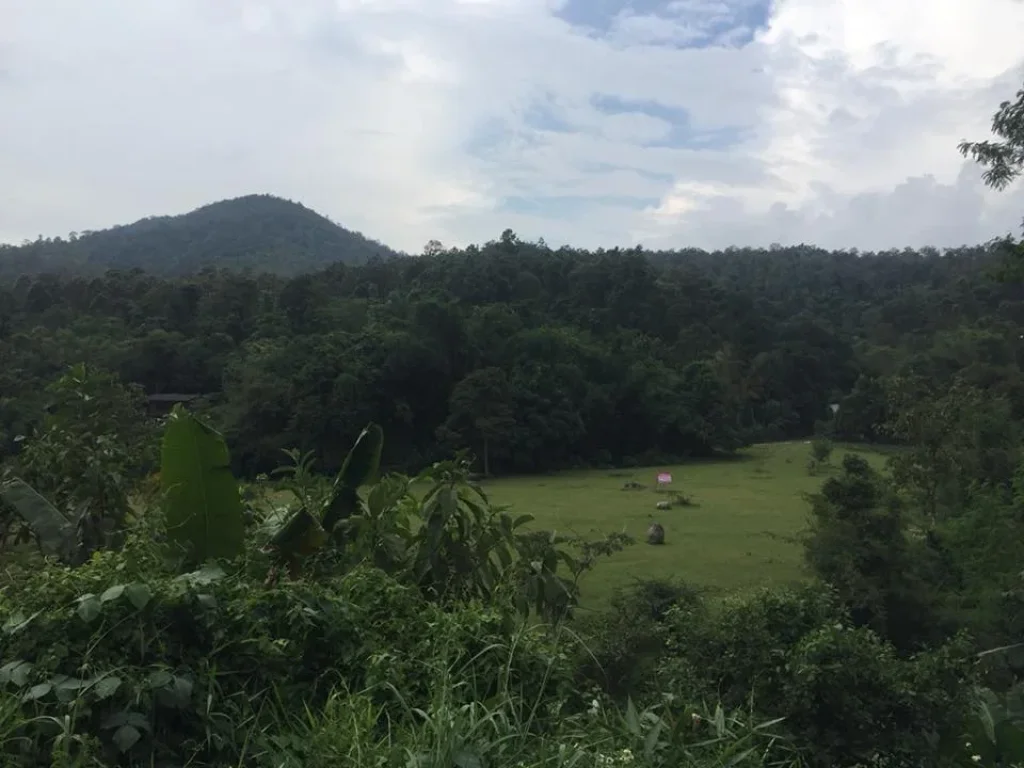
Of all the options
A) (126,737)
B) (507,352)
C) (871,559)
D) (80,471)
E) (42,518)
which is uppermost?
(507,352)

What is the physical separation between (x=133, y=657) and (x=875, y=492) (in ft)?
27.8

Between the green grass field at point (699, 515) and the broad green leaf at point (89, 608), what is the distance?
7905mm

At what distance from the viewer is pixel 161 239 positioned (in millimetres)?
83062

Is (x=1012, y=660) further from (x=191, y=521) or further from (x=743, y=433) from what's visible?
(x=743, y=433)

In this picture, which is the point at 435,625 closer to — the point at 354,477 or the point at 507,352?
the point at 354,477

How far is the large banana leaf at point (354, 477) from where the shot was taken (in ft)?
12.5

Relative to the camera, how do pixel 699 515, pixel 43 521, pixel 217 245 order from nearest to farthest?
pixel 43 521
pixel 699 515
pixel 217 245

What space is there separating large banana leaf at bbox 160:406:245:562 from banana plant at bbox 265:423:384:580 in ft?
0.66

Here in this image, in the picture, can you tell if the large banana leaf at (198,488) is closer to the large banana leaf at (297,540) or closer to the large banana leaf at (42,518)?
the large banana leaf at (297,540)

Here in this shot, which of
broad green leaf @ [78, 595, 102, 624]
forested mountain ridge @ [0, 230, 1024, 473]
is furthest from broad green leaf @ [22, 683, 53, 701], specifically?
forested mountain ridge @ [0, 230, 1024, 473]

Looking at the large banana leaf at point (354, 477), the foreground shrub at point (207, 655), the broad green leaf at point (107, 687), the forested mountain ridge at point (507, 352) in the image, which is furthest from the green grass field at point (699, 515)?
the broad green leaf at point (107, 687)

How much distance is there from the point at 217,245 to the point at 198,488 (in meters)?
80.8

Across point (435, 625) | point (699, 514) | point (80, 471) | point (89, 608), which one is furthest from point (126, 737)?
point (699, 514)

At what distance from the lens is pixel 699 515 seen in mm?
18906
